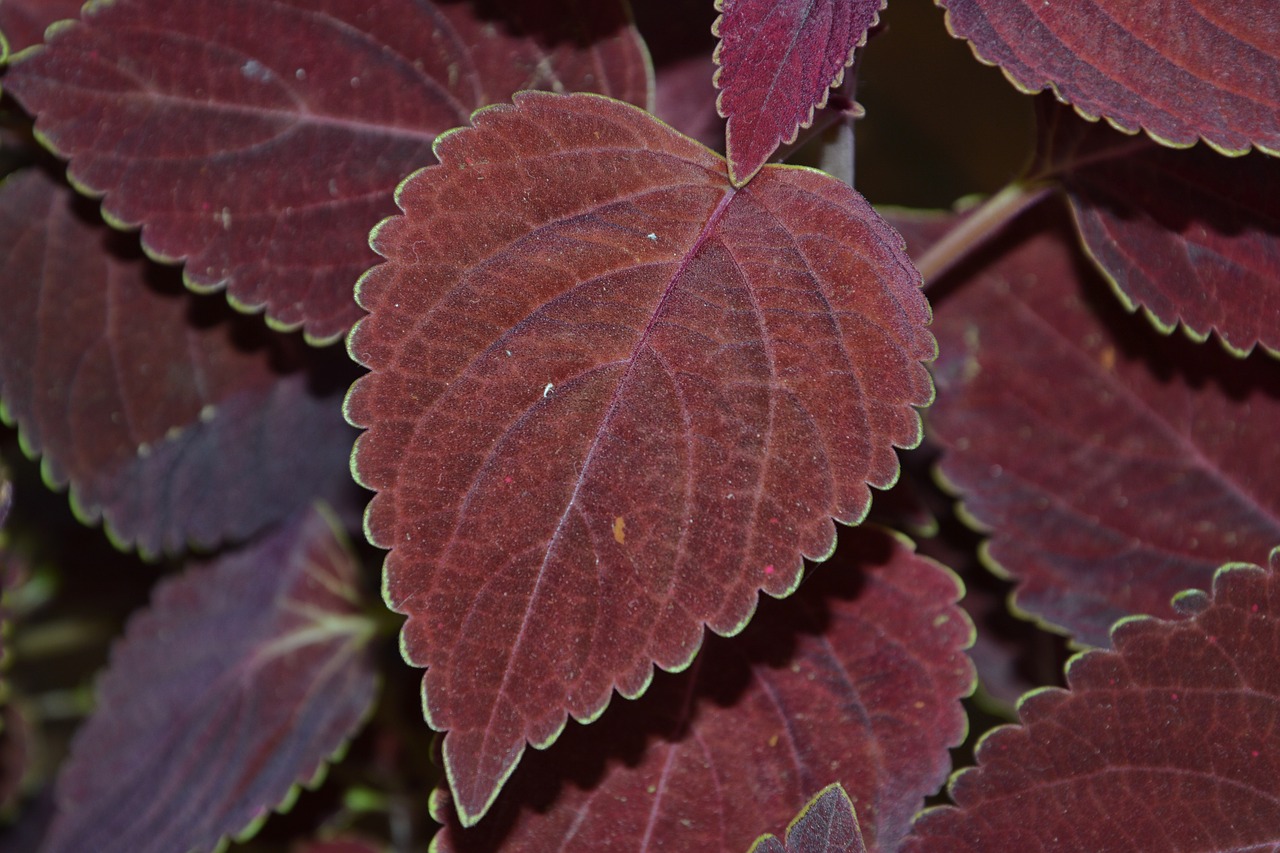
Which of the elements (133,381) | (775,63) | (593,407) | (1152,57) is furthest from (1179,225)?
(133,381)

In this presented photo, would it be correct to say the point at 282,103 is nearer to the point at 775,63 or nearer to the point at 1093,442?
the point at 775,63

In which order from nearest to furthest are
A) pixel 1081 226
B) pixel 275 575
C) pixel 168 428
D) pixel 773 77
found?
pixel 773 77 < pixel 1081 226 < pixel 168 428 < pixel 275 575

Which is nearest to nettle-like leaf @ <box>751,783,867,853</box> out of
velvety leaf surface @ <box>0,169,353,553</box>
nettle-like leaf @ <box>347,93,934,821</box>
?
nettle-like leaf @ <box>347,93,934,821</box>

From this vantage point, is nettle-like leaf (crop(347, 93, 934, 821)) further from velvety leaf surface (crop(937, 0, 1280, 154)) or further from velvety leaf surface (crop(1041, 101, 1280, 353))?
velvety leaf surface (crop(1041, 101, 1280, 353))

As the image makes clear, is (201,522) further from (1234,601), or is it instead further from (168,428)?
(1234,601)

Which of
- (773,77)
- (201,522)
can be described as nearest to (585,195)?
(773,77)

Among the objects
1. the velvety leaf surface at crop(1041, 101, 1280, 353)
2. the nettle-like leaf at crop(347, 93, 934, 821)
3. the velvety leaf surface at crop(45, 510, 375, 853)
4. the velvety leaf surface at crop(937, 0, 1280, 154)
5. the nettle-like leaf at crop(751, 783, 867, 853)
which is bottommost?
the velvety leaf surface at crop(45, 510, 375, 853)
